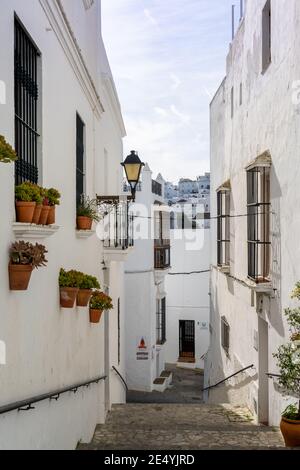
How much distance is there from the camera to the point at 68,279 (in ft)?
18.9

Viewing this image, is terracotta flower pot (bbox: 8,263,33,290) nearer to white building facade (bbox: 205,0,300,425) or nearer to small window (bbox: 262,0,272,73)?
white building facade (bbox: 205,0,300,425)

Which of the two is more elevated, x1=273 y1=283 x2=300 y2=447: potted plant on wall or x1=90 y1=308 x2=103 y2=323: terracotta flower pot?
x1=90 y1=308 x2=103 y2=323: terracotta flower pot

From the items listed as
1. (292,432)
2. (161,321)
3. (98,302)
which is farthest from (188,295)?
(292,432)

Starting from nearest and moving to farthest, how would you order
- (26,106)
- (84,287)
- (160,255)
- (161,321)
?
(26,106) < (84,287) < (160,255) < (161,321)

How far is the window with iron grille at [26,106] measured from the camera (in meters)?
4.42

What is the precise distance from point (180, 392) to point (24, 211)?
16924mm

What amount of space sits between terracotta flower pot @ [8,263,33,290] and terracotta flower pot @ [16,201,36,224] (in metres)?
0.38

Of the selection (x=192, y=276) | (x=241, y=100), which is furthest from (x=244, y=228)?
(x=192, y=276)

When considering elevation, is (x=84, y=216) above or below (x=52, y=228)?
above

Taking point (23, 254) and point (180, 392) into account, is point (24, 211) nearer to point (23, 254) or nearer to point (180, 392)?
point (23, 254)

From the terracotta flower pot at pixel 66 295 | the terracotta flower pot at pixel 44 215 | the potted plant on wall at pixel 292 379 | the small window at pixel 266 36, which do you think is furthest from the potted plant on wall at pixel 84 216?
the small window at pixel 266 36

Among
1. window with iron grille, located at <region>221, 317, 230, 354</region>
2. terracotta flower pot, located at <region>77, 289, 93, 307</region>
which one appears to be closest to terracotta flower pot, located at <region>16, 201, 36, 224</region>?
terracotta flower pot, located at <region>77, 289, 93, 307</region>

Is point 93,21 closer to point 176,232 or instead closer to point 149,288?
point 149,288

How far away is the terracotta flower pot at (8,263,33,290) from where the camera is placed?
3838 millimetres
